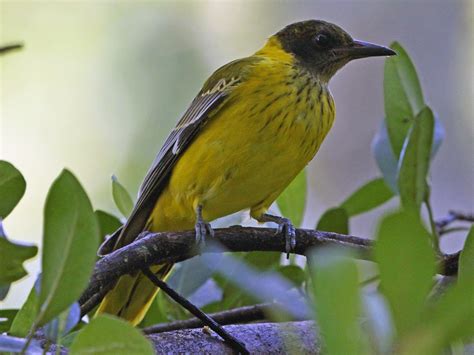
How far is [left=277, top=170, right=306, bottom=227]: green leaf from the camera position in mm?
2379

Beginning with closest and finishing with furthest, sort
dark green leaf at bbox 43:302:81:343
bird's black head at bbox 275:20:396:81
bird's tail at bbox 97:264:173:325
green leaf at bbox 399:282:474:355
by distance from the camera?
green leaf at bbox 399:282:474:355 < dark green leaf at bbox 43:302:81:343 < bird's tail at bbox 97:264:173:325 < bird's black head at bbox 275:20:396:81

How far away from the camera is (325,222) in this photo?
7.12 ft

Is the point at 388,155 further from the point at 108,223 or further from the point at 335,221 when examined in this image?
the point at 108,223

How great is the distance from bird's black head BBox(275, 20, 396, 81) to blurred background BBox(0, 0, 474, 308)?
8.04 feet

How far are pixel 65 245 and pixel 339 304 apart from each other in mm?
353

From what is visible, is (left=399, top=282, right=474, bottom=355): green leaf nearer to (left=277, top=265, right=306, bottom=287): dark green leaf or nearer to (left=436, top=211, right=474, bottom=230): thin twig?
(left=277, top=265, right=306, bottom=287): dark green leaf

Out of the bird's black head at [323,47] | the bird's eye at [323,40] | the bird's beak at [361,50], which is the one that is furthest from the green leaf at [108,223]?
the bird's eye at [323,40]

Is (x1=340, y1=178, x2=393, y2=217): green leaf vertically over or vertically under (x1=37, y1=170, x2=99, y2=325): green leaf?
under

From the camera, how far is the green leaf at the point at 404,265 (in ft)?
2.63

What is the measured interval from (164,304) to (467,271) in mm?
1132

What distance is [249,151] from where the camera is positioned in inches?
112

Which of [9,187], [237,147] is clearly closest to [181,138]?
[237,147]

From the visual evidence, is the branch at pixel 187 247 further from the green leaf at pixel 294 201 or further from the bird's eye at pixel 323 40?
the bird's eye at pixel 323 40

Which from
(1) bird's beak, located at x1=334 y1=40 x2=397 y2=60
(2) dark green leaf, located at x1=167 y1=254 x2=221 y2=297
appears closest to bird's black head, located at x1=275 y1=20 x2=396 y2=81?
(1) bird's beak, located at x1=334 y1=40 x2=397 y2=60
